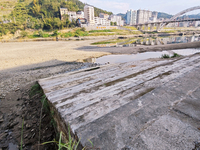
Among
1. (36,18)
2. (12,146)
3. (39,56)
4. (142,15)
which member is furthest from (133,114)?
(142,15)

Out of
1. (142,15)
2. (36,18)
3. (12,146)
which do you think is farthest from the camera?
(142,15)

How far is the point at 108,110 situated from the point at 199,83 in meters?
2.23

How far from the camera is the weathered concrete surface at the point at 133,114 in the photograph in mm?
1175

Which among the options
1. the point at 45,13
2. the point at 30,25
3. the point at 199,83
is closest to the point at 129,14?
the point at 45,13

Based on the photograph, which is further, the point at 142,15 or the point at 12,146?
the point at 142,15

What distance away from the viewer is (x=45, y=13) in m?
70.8

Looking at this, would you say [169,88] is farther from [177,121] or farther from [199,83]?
[177,121]

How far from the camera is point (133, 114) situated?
1.54 m

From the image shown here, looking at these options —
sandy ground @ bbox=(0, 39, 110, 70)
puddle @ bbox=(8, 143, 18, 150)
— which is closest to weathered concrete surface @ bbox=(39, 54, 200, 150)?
puddle @ bbox=(8, 143, 18, 150)

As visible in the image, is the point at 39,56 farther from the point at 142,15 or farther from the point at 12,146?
the point at 142,15

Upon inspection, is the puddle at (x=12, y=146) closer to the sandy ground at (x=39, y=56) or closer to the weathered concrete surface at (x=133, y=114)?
the weathered concrete surface at (x=133, y=114)

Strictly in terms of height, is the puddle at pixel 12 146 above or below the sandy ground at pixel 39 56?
below

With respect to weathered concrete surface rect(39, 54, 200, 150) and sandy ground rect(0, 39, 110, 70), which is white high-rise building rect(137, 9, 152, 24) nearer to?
sandy ground rect(0, 39, 110, 70)

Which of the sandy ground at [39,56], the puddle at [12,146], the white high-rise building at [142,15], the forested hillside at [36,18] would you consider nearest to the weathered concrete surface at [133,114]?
the puddle at [12,146]
